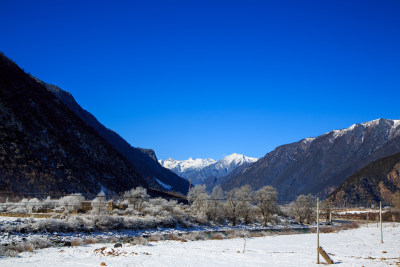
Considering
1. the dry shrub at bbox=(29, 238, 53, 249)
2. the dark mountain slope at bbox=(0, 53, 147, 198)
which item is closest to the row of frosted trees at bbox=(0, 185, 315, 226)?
the dark mountain slope at bbox=(0, 53, 147, 198)

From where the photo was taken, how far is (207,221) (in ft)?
187

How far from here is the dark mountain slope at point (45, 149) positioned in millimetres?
55969

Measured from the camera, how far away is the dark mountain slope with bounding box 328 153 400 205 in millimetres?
142250

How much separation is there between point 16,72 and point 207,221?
61.1 metres

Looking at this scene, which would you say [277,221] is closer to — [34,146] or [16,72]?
[34,146]

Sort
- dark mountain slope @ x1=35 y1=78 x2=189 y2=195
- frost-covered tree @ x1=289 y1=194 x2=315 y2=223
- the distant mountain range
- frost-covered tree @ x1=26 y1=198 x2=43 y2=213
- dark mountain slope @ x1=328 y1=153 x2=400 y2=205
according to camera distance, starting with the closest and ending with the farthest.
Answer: frost-covered tree @ x1=26 y1=198 x2=43 y2=213 → the distant mountain range → frost-covered tree @ x1=289 y1=194 x2=315 y2=223 → dark mountain slope @ x1=35 y1=78 x2=189 y2=195 → dark mountain slope @ x1=328 y1=153 x2=400 y2=205

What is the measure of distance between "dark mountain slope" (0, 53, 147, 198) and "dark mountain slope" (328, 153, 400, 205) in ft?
327

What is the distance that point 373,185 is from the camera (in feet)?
493

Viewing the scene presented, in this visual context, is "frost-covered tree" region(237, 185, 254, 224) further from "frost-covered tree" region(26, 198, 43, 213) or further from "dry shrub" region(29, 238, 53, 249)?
"dry shrub" region(29, 238, 53, 249)

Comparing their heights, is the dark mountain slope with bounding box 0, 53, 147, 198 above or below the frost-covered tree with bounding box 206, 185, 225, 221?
above

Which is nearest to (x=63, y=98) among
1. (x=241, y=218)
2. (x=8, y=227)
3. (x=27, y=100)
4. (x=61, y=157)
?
(x=27, y=100)

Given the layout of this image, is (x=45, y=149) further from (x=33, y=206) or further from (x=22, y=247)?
(x=22, y=247)

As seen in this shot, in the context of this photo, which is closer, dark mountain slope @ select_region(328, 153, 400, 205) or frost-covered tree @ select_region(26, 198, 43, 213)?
frost-covered tree @ select_region(26, 198, 43, 213)

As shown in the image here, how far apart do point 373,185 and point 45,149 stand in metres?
134
